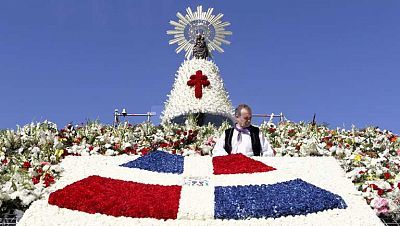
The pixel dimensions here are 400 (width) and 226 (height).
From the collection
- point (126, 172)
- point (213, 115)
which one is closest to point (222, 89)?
point (213, 115)

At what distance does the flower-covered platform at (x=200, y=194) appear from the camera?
620 centimetres

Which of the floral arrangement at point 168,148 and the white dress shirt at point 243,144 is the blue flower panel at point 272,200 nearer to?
the floral arrangement at point 168,148

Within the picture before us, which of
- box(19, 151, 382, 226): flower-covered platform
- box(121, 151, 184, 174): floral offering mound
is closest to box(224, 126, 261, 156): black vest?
box(19, 151, 382, 226): flower-covered platform

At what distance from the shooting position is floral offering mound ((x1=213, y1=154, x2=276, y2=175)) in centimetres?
780

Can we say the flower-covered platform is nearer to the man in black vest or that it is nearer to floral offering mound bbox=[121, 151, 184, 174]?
floral offering mound bbox=[121, 151, 184, 174]

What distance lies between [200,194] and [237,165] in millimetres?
1326

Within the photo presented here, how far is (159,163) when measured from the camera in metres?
8.09

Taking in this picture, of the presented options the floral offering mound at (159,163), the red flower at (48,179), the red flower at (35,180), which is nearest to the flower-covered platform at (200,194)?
the floral offering mound at (159,163)

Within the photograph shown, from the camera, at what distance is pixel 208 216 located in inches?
244

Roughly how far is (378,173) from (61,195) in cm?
471

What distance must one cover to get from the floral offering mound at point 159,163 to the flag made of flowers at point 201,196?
2 cm

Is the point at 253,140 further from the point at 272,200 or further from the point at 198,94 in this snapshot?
the point at 198,94

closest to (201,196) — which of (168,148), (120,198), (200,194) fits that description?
(200,194)

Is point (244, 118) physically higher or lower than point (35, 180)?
higher
